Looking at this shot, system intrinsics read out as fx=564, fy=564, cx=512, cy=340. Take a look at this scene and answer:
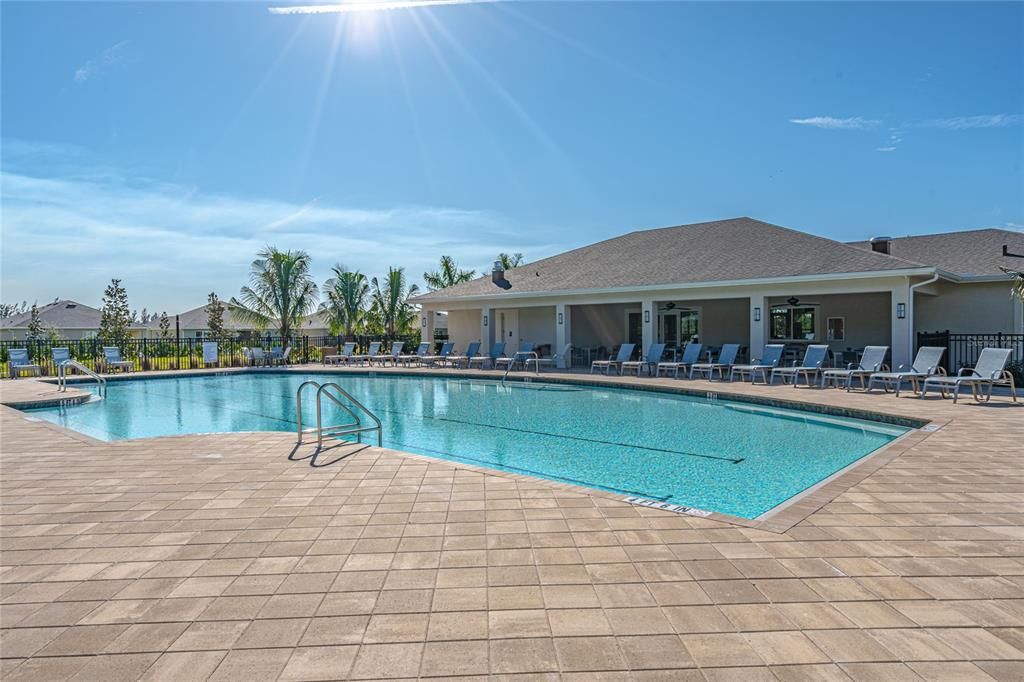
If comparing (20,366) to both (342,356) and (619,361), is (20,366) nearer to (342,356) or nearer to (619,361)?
(342,356)

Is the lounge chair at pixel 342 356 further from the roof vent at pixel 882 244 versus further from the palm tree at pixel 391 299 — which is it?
the roof vent at pixel 882 244

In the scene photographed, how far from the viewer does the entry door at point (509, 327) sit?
76.0 feet

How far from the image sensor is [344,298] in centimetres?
2772

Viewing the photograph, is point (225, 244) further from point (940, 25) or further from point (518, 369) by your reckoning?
point (940, 25)

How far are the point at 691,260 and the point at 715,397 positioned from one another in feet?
21.8

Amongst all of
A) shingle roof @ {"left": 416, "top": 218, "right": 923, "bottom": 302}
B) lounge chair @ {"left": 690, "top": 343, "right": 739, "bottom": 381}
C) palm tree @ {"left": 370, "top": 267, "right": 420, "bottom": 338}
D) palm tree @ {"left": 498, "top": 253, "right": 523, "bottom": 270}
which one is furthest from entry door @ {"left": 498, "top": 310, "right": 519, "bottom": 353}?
lounge chair @ {"left": 690, "top": 343, "right": 739, "bottom": 381}

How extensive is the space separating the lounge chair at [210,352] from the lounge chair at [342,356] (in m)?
4.10

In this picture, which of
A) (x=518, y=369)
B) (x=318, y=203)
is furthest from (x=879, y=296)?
(x=318, y=203)

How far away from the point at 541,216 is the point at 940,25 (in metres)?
14.4

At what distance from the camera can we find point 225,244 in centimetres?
2620

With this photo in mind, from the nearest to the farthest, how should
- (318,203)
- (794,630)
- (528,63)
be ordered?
(794,630)
(528,63)
(318,203)

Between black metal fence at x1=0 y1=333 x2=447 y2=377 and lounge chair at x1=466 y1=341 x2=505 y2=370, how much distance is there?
6637mm

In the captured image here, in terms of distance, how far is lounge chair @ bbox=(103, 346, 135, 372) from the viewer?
18.9 metres

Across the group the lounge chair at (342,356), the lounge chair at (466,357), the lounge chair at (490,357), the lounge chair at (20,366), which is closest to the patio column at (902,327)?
the lounge chair at (490,357)
